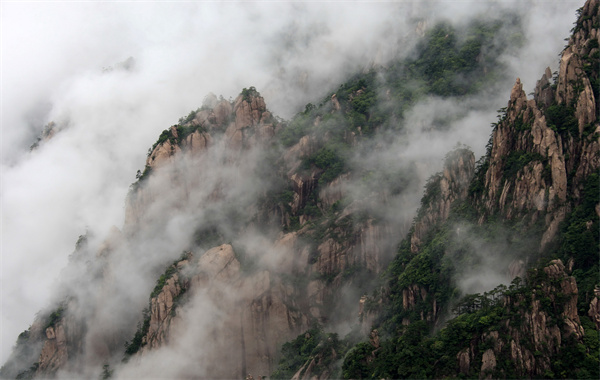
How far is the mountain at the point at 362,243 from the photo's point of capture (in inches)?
3157

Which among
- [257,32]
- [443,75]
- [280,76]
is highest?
[257,32]

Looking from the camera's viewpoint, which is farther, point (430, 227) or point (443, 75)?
point (443, 75)

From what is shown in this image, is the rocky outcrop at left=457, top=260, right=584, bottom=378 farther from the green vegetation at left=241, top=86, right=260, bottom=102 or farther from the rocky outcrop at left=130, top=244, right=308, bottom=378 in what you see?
the green vegetation at left=241, top=86, right=260, bottom=102

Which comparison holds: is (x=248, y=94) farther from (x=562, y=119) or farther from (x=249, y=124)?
(x=562, y=119)

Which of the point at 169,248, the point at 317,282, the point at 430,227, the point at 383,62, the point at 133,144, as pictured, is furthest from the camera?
the point at 133,144

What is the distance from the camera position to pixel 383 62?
420ft

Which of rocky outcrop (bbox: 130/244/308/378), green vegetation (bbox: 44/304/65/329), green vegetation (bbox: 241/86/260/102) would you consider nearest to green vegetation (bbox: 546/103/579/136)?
rocky outcrop (bbox: 130/244/308/378)

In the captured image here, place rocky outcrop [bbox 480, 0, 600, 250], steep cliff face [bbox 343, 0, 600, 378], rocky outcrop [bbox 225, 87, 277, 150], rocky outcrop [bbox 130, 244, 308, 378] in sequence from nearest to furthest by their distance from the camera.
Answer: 1. steep cliff face [bbox 343, 0, 600, 378]
2. rocky outcrop [bbox 480, 0, 600, 250]
3. rocky outcrop [bbox 130, 244, 308, 378]
4. rocky outcrop [bbox 225, 87, 277, 150]

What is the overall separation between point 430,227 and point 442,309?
12.2 meters

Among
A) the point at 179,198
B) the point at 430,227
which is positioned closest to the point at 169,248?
the point at 179,198

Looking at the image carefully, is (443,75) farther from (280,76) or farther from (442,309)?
(442,309)

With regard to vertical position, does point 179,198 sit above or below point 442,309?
above

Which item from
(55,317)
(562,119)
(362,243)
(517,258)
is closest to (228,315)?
(362,243)

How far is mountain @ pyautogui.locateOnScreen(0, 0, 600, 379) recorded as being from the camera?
80.2 meters
